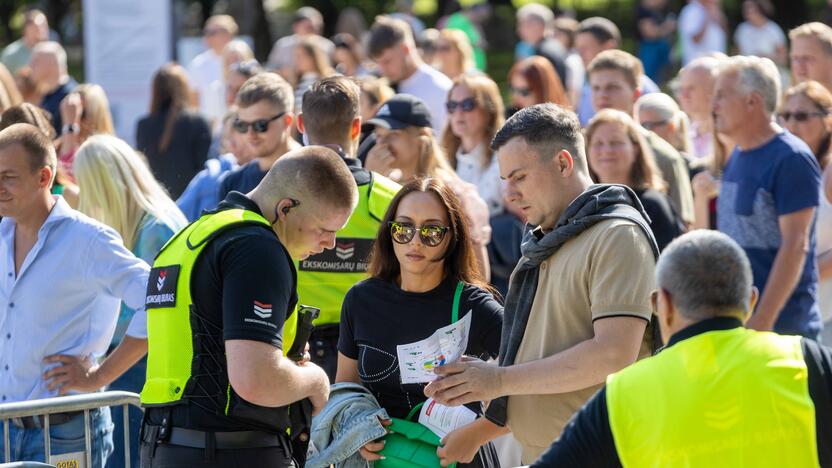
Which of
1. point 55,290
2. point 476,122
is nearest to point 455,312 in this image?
point 55,290

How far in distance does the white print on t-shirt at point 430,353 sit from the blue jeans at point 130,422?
5.57ft

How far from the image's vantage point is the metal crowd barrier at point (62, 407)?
15.1 ft

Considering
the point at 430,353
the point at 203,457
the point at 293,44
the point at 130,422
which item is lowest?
the point at 293,44

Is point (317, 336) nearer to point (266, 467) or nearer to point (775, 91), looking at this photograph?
point (266, 467)

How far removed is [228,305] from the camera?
3.59 m

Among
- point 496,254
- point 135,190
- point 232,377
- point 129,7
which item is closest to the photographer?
point 232,377

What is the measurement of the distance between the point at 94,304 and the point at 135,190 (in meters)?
0.92

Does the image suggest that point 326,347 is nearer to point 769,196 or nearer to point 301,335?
point 301,335

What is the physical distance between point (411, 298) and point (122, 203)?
185 cm

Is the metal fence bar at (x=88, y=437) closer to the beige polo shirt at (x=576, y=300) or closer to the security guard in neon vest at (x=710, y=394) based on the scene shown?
the beige polo shirt at (x=576, y=300)

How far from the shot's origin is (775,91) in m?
5.97

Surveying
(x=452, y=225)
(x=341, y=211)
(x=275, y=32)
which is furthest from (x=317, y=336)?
(x=275, y=32)

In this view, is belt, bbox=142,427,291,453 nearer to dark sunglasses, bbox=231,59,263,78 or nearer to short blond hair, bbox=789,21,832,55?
short blond hair, bbox=789,21,832,55

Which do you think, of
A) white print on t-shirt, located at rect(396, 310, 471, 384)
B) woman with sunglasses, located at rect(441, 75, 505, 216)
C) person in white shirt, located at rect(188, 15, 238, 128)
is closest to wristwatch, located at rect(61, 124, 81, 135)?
woman with sunglasses, located at rect(441, 75, 505, 216)
